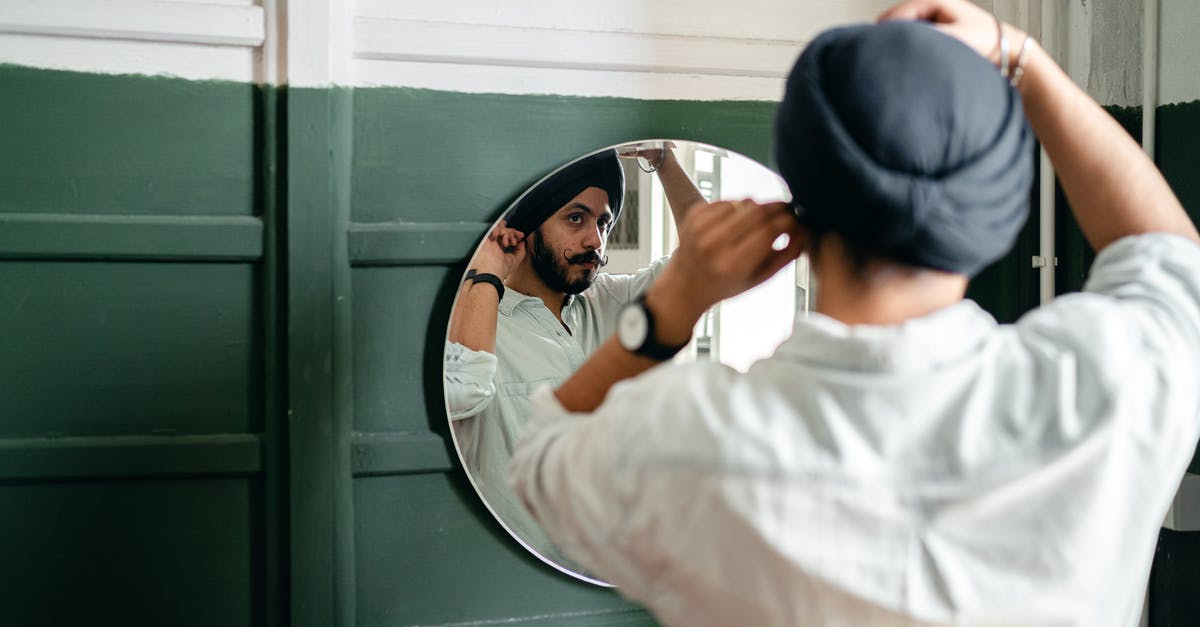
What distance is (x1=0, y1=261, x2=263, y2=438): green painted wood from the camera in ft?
4.86

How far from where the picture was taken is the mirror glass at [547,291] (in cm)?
158

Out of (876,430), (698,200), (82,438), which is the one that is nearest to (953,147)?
(876,430)

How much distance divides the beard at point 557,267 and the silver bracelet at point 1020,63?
823 millimetres

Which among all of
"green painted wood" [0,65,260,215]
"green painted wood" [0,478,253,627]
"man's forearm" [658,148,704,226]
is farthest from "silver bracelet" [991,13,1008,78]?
"green painted wood" [0,478,253,627]

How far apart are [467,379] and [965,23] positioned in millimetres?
980

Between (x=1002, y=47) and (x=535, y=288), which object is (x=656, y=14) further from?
(x=1002, y=47)

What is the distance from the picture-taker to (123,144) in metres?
1.49

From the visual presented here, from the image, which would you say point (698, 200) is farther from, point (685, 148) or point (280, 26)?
point (280, 26)

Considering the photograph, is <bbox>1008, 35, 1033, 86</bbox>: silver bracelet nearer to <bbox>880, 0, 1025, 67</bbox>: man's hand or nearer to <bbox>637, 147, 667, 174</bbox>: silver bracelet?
<bbox>880, 0, 1025, 67</bbox>: man's hand

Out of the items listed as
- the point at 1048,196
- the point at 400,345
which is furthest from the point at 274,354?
the point at 1048,196

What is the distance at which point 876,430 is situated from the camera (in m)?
0.73

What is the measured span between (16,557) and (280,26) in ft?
3.09

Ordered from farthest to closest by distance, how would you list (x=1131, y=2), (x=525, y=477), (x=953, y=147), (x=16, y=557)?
(x=1131, y=2), (x=16, y=557), (x=525, y=477), (x=953, y=147)

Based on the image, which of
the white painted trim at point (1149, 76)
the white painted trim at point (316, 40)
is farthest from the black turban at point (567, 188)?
the white painted trim at point (1149, 76)
